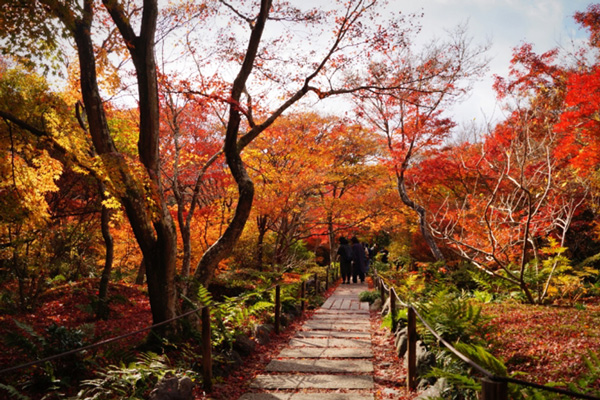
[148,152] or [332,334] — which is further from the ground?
[148,152]

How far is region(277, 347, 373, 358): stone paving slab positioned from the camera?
21.6 ft

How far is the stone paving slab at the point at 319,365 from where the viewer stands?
19.2 feet

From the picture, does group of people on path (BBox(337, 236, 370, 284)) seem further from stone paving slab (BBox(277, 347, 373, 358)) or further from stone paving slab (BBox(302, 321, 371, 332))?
stone paving slab (BBox(277, 347, 373, 358))

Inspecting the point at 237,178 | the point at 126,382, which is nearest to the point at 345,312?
the point at 237,178

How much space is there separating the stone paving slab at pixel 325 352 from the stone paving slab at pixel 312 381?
1.02 metres

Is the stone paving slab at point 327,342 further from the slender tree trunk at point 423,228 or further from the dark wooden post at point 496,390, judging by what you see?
the slender tree trunk at point 423,228

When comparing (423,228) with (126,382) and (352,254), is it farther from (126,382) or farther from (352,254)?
(126,382)

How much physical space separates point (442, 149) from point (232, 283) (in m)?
10.7

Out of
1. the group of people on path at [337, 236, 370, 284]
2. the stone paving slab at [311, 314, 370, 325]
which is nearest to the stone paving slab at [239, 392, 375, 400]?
the stone paving slab at [311, 314, 370, 325]

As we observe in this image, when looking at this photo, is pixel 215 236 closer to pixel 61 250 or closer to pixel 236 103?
pixel 61 250

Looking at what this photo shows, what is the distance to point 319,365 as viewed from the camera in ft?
19.9

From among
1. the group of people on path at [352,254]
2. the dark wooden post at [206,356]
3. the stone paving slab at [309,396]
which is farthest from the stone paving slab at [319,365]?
the group of people on path at [352,254]

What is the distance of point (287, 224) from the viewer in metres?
17.2

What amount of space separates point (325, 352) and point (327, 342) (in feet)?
2.56
